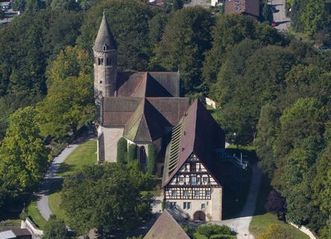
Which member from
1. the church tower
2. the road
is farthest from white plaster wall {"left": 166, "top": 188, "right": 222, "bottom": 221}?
the road

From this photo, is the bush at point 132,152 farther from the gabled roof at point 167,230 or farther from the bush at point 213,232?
the gabled roof at point 167,230

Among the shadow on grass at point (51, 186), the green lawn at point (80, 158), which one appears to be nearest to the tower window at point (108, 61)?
the green lawn at point (80, 158)

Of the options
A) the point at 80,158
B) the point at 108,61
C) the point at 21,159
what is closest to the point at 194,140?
the point at 21,159

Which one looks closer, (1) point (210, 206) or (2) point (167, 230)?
(2) point (167, 230)

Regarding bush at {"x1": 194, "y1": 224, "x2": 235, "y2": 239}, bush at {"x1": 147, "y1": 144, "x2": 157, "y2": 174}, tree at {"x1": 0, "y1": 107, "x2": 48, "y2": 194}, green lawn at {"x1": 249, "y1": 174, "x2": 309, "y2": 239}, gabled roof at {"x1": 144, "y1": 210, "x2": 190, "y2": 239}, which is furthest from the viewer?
bush at {"x1": 147, "y1": 144, "x2": 157, "y2": 174}

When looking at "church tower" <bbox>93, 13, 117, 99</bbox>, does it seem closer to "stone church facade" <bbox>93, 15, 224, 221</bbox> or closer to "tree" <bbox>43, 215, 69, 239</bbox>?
"stone church facade" <bbox>93, 15, 224, 221</bbox>

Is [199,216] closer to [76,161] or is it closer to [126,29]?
[76,161]
